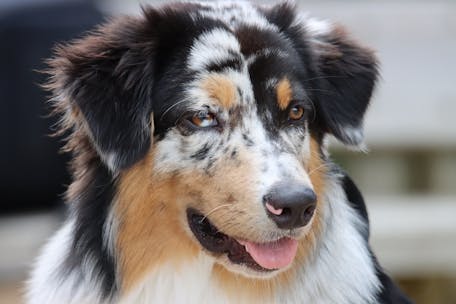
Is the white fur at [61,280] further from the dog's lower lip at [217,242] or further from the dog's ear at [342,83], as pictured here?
the dog's ear at [342,83]

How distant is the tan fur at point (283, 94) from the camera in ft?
15.9

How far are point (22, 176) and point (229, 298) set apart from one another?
14.4ft

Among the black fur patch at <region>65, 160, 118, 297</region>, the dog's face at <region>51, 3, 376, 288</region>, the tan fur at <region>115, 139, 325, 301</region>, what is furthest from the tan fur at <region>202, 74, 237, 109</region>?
the black fur patch at <region>65, 160, 118, 297</region>

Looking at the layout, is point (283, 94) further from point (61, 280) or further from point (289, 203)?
point (61, 280)

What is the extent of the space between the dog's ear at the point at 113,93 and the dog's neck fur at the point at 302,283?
0.49 meters

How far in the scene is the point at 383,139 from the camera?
1062cm

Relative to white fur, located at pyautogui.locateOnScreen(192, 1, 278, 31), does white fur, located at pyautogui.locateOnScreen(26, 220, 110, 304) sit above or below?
below

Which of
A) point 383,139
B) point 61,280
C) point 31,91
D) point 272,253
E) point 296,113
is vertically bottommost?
point 383,139

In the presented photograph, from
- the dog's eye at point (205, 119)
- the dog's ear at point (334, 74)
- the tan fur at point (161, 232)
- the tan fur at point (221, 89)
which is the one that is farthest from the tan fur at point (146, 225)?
the dog's ear at point (334, 74)

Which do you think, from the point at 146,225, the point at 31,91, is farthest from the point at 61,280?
the point at 31,91

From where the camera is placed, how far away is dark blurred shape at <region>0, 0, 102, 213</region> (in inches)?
339

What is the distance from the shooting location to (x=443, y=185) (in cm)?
1110

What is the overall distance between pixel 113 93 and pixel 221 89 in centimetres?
41

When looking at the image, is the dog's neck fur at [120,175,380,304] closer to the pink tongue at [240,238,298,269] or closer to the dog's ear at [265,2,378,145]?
the pink tongue at [240,238,298,269]
